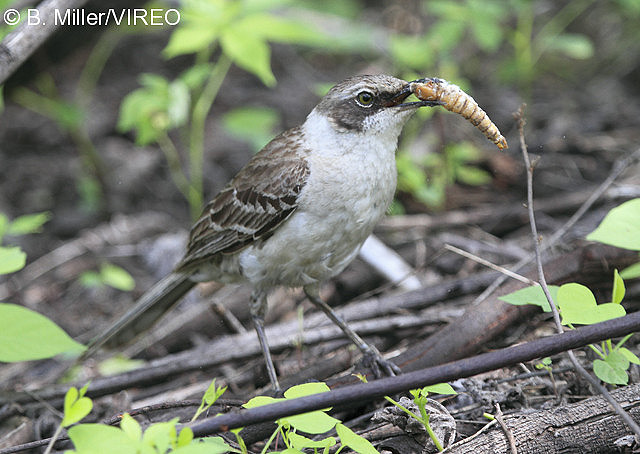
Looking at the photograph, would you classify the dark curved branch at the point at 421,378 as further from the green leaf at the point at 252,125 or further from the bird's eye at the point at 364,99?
the green leaf at the point at 252,125

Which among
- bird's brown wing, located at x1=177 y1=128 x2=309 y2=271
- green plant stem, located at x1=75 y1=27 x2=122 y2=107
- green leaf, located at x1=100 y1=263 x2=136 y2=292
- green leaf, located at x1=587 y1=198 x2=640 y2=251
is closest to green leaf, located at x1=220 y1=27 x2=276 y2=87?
bird's brown wing, located at x1=177 y1=128 x2=309 y2=271

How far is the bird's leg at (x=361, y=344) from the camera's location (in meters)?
3.53

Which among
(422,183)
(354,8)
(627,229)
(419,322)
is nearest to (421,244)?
(422,183)

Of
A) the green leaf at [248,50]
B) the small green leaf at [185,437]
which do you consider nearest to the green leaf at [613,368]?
the small green leaf at [185,437]

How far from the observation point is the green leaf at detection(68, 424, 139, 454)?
2115 mm

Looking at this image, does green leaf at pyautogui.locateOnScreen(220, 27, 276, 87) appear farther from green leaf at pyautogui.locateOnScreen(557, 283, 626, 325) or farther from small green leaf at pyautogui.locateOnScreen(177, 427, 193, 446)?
small green leaf at pyautogui.locateOnScreen(177, 427, 193, 446)

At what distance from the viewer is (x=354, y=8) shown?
9852mm

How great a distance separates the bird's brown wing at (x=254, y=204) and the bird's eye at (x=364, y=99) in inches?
17.8

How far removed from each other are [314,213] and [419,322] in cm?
104

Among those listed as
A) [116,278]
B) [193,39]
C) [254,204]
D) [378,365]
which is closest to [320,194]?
[254,204]

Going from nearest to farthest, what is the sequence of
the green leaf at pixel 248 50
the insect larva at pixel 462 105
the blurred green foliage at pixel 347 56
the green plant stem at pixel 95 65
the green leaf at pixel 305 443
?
1. the green leaf at pixel 305 443
2. the insect larva at pixel 462 105
3. the green leaf at pixel 248 50
4. the blurred green foliage at pixel 347 56
5. the green plant stem at pixel 95 65

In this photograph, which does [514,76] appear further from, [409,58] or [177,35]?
[177,35]

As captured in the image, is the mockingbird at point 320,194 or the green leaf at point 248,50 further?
the green leaf at point 248,50

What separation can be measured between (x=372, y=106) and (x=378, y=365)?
1.46 meters
